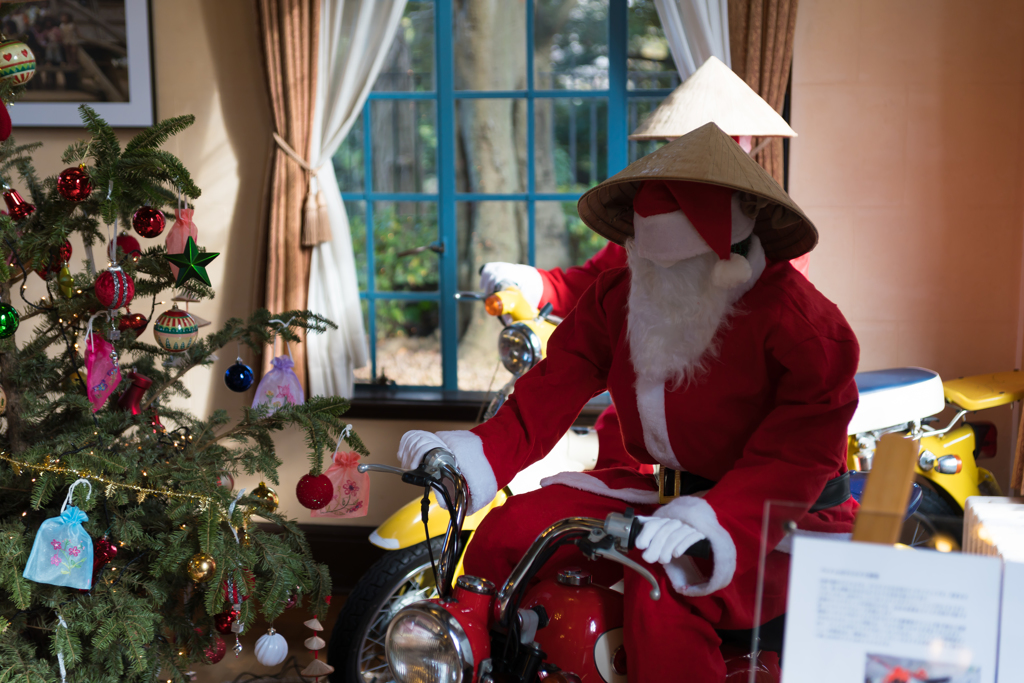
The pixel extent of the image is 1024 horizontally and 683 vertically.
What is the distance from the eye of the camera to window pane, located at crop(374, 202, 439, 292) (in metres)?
3.21

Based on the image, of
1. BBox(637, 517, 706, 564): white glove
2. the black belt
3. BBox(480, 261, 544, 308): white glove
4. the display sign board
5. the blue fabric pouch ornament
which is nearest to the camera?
the display sign board

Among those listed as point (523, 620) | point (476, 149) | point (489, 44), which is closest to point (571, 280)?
point (523, 620)

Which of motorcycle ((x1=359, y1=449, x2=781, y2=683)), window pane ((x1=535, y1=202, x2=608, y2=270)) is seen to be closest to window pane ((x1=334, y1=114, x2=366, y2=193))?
window pane ((x1=535, y1=202, x2=608, y2=270))

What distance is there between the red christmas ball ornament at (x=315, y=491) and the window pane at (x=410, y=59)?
5.94 feet

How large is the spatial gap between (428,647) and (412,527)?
0.91 metres

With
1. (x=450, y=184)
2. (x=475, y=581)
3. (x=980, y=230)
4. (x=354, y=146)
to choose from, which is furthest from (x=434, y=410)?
(x=980, y=230)

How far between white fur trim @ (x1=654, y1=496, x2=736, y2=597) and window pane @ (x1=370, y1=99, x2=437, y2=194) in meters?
2.30

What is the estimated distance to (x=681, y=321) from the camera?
3.98ft

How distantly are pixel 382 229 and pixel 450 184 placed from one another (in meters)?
0.58

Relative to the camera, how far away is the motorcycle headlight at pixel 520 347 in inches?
71.0

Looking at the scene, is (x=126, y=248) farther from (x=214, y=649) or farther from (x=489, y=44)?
(x=489, y=44)

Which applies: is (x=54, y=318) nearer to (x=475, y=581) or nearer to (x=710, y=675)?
(x=475, y=581)

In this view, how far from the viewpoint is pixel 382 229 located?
3246mm

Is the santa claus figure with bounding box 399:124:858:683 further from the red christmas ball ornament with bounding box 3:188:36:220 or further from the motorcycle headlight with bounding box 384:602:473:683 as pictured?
the red christmas ball ornament with bounding box 3:188:36:220
